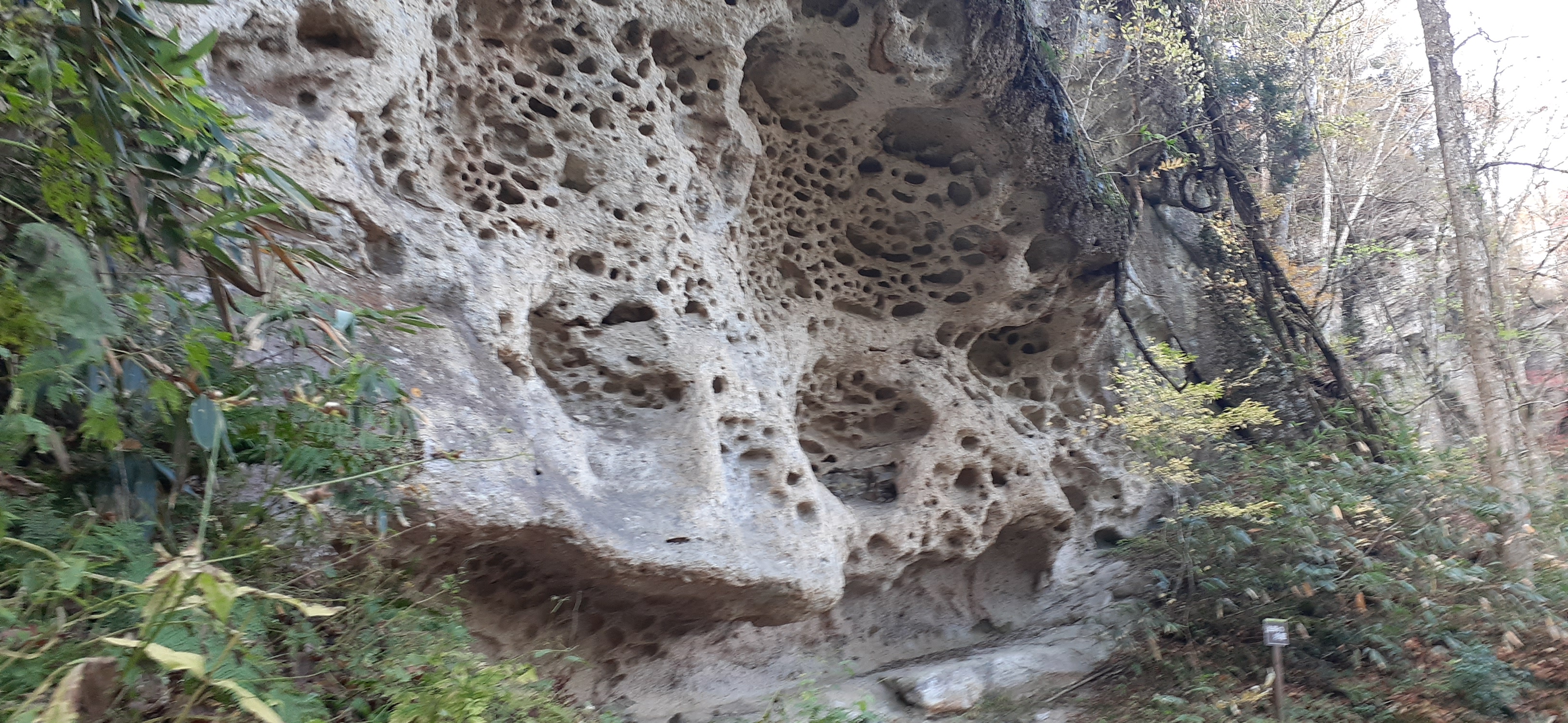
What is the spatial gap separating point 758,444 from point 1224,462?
3.72 metres

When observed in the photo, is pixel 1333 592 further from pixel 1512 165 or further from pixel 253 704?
pixel 253 704

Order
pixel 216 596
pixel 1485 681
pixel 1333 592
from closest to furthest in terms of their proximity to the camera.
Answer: pixel 216 596, pixel 1485 681, pixel 1333 592

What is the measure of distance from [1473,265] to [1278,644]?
332cm

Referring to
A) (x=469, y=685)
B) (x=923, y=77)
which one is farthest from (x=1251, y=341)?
(x=469, y=685)

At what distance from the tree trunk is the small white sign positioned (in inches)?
87.1

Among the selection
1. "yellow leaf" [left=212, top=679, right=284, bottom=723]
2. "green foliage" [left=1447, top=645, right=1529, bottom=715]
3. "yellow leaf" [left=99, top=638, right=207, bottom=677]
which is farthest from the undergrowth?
"yellow leaf" [left=99, top=638, right=207, bottom=677]

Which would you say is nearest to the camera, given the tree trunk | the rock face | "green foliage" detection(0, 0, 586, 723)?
"green foliage" detection(0, 0, 586, 723)

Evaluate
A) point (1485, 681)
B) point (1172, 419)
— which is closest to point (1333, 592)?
point (1485, 681)

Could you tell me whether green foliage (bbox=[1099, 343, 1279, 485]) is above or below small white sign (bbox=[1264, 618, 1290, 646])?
above

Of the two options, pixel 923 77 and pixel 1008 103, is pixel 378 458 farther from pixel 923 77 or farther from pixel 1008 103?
pixel 1008 103

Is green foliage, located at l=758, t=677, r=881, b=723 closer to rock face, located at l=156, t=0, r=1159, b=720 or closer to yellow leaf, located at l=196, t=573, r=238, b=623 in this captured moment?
rock face, located at l=156, t=0, r=1159, b=720

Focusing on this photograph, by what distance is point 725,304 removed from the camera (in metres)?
4.99

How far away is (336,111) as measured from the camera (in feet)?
12.0

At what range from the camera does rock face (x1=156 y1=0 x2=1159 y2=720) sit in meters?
3.74
